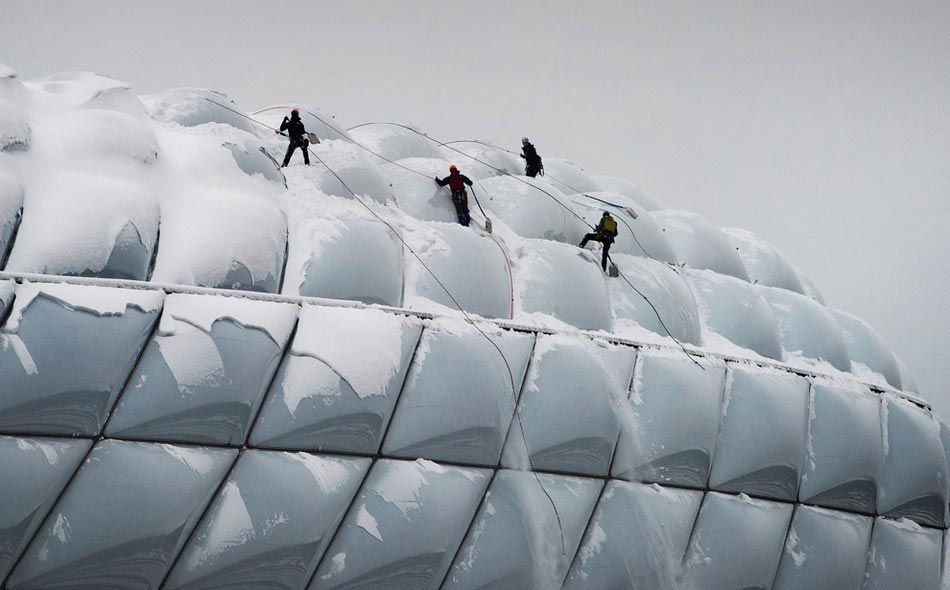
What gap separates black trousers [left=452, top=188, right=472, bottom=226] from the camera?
7.13m

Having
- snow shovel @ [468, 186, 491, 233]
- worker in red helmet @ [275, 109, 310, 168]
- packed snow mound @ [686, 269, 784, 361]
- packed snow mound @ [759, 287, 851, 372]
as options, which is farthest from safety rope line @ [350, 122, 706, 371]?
worker in red helmet @ [275, 109, 310, 168]

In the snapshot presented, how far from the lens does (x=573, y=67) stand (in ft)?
51.6

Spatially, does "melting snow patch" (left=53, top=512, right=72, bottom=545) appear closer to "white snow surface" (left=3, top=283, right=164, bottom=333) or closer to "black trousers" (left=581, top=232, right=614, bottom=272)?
"white snow surface" (left=3, top=283, right=164, bottom=333)

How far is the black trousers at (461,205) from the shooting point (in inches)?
281

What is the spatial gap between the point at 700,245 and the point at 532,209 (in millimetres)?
2029

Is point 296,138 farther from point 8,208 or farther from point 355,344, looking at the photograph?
point 8,208

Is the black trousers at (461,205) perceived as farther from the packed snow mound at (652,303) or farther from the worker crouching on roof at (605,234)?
the packed snow mound at (652,303)

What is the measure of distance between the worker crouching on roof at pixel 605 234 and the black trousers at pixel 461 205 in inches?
41.9


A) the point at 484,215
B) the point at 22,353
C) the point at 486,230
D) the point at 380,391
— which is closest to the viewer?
the point at 22,353

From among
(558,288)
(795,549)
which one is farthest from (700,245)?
(795,549)

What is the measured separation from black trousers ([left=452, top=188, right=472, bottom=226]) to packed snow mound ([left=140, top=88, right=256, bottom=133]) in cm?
158

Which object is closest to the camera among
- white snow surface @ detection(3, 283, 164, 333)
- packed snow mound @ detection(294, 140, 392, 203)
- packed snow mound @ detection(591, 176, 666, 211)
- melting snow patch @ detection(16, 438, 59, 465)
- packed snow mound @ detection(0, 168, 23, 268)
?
melting snow patch @ detection(16, 438, 59, 465)

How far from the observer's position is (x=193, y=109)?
6.94 m

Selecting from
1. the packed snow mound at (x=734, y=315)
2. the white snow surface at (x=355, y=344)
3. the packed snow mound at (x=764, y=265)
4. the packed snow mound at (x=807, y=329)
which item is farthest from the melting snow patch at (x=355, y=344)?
the packed snow mound at (x=764, y=265)
